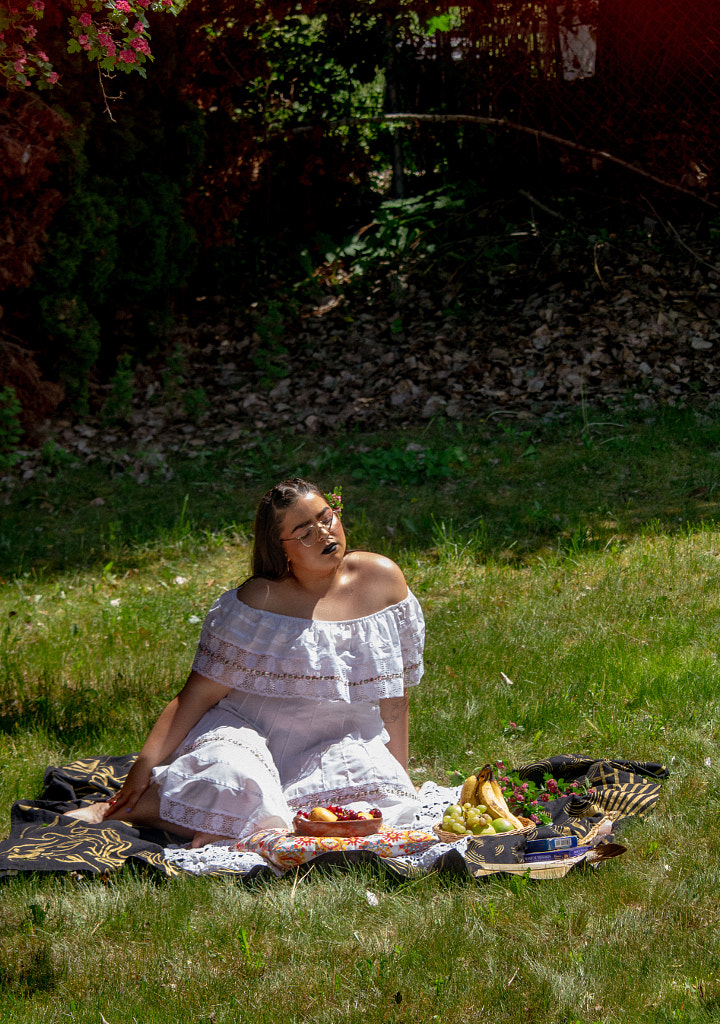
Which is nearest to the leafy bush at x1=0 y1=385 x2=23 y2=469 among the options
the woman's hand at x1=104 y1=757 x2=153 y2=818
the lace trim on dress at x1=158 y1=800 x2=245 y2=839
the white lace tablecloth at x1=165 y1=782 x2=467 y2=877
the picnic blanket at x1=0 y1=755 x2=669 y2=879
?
the picnic blanket at x1=0 y1=755 x2=669 y2=879

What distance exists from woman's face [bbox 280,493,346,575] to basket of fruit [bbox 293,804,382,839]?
0.85 m

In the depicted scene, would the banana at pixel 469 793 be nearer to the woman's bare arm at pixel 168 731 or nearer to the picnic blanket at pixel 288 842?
the picnic blanket at pixel 288 842

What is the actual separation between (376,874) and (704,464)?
14.8 ft

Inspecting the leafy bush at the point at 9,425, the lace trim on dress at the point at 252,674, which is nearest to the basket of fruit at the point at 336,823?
the lace trim on dress at the point at 252,674

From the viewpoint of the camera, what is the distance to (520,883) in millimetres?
3033

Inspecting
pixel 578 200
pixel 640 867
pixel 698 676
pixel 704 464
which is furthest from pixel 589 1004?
pixel 578 200

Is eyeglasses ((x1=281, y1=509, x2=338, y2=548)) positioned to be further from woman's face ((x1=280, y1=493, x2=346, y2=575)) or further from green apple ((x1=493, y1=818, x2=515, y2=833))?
green apple ((x1=493, y1=818, x2=515, y2=833))

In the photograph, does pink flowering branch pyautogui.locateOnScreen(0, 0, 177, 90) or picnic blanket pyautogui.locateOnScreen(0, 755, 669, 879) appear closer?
picnic blanket pyautogui.locateOnScreen(0, 755, 669, 879)

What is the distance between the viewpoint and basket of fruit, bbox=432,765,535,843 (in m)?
3.28

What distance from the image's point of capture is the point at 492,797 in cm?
342

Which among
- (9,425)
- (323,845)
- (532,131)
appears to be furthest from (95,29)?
(532,131)

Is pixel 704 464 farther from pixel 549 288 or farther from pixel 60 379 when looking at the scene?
pixel 60 379

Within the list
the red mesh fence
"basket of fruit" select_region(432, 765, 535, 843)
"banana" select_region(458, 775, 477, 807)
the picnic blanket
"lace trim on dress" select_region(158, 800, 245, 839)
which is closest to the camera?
the picnic blanket

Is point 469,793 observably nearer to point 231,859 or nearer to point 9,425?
point 231,859
